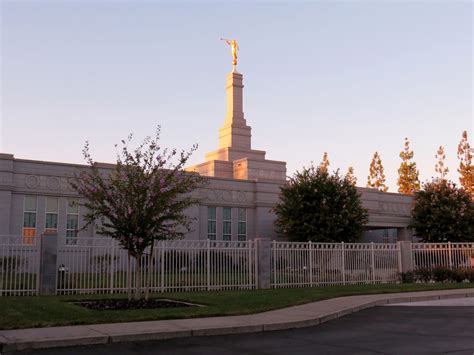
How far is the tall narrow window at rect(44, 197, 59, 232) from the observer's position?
3638 cm

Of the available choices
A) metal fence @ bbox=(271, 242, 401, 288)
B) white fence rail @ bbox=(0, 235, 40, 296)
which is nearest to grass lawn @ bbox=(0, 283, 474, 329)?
white fence rail @ bbox=(0, 235, 40, 296)

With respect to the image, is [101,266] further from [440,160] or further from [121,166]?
[440,160]

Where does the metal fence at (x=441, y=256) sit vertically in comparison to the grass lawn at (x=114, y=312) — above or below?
above

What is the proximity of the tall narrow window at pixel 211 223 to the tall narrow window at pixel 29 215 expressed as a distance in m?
13.2

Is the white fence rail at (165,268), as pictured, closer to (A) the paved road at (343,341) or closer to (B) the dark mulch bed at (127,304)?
(B) the dark mulch bed at (127,304)

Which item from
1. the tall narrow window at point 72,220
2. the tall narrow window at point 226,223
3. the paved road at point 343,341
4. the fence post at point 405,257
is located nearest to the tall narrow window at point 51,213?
the tall narrow window at point 72,220

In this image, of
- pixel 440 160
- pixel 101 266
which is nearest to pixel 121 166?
pixel 101 266

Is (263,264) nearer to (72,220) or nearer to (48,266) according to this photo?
(48,266)

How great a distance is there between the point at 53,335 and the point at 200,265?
11.8 m

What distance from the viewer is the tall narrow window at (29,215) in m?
35.7

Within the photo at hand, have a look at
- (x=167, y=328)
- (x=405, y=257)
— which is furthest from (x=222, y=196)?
(x=167, y=328)

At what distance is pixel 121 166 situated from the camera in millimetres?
16516

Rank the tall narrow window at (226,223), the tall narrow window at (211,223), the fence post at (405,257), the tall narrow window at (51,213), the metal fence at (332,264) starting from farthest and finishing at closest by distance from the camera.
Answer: the tall narrow window at (226,223)
the tall narrow window at (211,223)
the tall narrow window at (51,213)
the fence post at (405,257)
the metal fence at (332,264)

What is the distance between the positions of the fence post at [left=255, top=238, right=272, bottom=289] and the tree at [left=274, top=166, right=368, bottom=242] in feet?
43.1
